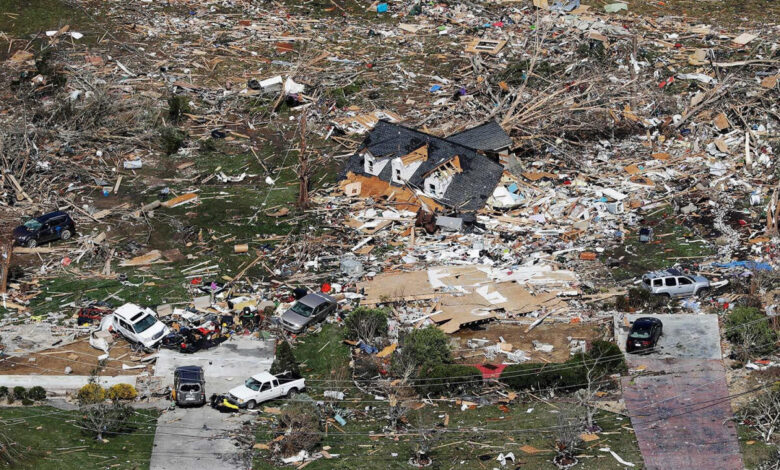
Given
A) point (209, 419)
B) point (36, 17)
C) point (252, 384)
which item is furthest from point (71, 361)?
point (36, 17)

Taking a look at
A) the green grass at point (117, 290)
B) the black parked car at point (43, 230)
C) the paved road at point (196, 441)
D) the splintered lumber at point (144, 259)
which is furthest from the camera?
the black parked car at point (43, 230)

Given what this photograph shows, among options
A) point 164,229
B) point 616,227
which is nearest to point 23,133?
point 164,229

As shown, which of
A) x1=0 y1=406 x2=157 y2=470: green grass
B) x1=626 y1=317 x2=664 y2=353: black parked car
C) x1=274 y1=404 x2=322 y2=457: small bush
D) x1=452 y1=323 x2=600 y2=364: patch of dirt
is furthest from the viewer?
x1=452 y1=323 x2=600 y2=364: patch of dirt

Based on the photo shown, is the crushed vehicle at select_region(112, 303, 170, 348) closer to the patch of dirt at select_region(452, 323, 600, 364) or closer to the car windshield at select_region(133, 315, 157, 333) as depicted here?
the car windshield at select_region(133, 315, 157, 333)

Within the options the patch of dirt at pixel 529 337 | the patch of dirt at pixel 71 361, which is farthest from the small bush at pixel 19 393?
the patch of dirt at pixel 529 337

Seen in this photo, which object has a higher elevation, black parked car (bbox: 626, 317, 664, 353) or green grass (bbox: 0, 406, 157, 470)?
black parked car (bbox: 626, 317, 664, 353)

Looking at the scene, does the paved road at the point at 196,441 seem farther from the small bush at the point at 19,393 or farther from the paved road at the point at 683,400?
the paved road at the point at 683,400

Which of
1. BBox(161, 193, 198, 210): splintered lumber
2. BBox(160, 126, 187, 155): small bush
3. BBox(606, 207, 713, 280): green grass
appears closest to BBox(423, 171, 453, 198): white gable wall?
BBox(606, 207, 713, 280): green grass
